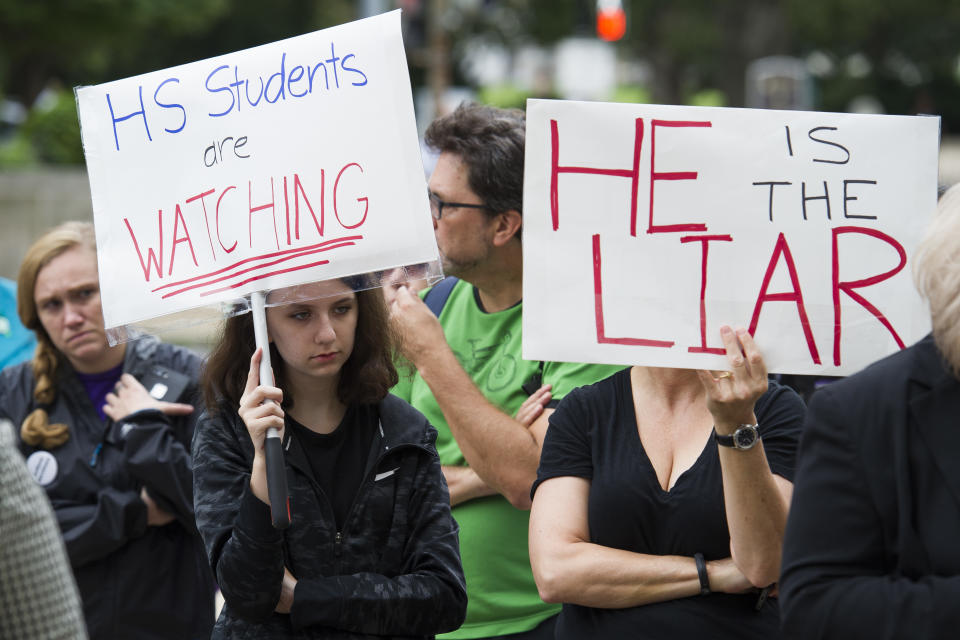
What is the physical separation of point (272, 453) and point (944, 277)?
1276 millimetres

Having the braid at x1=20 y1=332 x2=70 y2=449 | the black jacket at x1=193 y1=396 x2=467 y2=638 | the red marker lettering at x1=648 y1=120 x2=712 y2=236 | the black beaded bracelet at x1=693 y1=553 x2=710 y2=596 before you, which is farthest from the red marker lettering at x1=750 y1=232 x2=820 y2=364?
the braid at x1=20 y1=332 x2=70 y2=449

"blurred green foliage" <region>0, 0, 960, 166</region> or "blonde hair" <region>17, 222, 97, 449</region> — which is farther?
"blurred green foliage" <region>0, 0, 960, 166</region>

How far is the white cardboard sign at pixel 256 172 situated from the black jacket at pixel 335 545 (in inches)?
13.9

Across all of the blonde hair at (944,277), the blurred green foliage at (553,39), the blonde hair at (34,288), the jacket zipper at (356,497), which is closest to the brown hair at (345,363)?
the jacket zipper at (356,497)

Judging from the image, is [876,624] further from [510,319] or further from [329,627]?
→ [510,319]

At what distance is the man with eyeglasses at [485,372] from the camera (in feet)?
10.3

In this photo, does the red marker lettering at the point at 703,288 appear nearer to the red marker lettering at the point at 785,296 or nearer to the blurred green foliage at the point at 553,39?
the red marker lettering at the point at 785,296

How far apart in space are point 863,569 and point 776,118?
101cm

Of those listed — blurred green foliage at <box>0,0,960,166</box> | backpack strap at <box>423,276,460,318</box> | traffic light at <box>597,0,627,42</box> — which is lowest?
backpack strap at <box>423,276,460,318</box>

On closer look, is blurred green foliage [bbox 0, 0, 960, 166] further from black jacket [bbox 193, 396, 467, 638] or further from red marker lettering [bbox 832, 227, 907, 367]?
red marker lettering [bbox 832, 227, 907, 367]

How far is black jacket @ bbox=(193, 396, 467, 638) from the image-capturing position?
8.07 ft

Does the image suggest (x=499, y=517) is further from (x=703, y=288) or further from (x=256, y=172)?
(x=256, y=172)

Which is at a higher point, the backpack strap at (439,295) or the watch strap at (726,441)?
the backpack strap at (439,295)

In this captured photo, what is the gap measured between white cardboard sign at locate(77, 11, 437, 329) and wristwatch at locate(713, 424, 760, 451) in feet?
2.37
